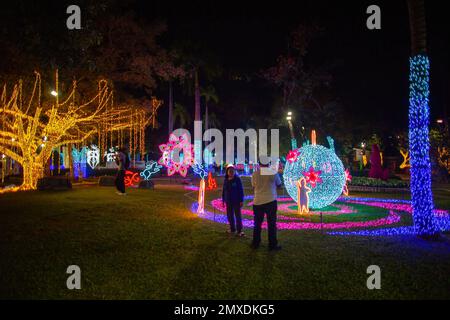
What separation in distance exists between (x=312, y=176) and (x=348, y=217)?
1.64 m

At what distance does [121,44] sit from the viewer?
25.5 m

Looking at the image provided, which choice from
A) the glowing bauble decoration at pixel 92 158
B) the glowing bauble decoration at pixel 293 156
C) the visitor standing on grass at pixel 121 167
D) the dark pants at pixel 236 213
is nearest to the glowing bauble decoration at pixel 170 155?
the visitor standing on grass at pixel 121 167

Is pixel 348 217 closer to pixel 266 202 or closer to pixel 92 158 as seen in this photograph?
pixel 266 202

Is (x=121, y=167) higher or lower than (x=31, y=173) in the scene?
higher

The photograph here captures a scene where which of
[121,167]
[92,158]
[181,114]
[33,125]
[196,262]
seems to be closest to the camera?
[196,262]

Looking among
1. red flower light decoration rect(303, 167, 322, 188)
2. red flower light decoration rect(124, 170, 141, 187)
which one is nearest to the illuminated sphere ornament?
red flower light decoration rect(303, 167, 322, 188)

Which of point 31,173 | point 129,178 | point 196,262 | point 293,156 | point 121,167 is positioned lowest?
point 196,262

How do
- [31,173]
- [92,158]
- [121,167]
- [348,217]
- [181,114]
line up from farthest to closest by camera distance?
1. [181,114]
2. [92,158]
3. [31,173]
4. [121,167]
5. [348,217]

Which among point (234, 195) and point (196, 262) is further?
point (234, 195)

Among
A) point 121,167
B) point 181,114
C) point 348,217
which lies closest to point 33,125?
point 121,167

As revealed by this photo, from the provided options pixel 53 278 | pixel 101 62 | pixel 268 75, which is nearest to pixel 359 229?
pixel 53 278

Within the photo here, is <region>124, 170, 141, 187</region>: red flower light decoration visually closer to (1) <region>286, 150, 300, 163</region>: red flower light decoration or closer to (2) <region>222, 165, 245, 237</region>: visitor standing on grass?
(1) <region>286, 150, 300, 163</region>: red flower light decoration

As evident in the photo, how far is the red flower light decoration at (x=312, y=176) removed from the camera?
42.0 ft

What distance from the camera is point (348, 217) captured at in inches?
480
